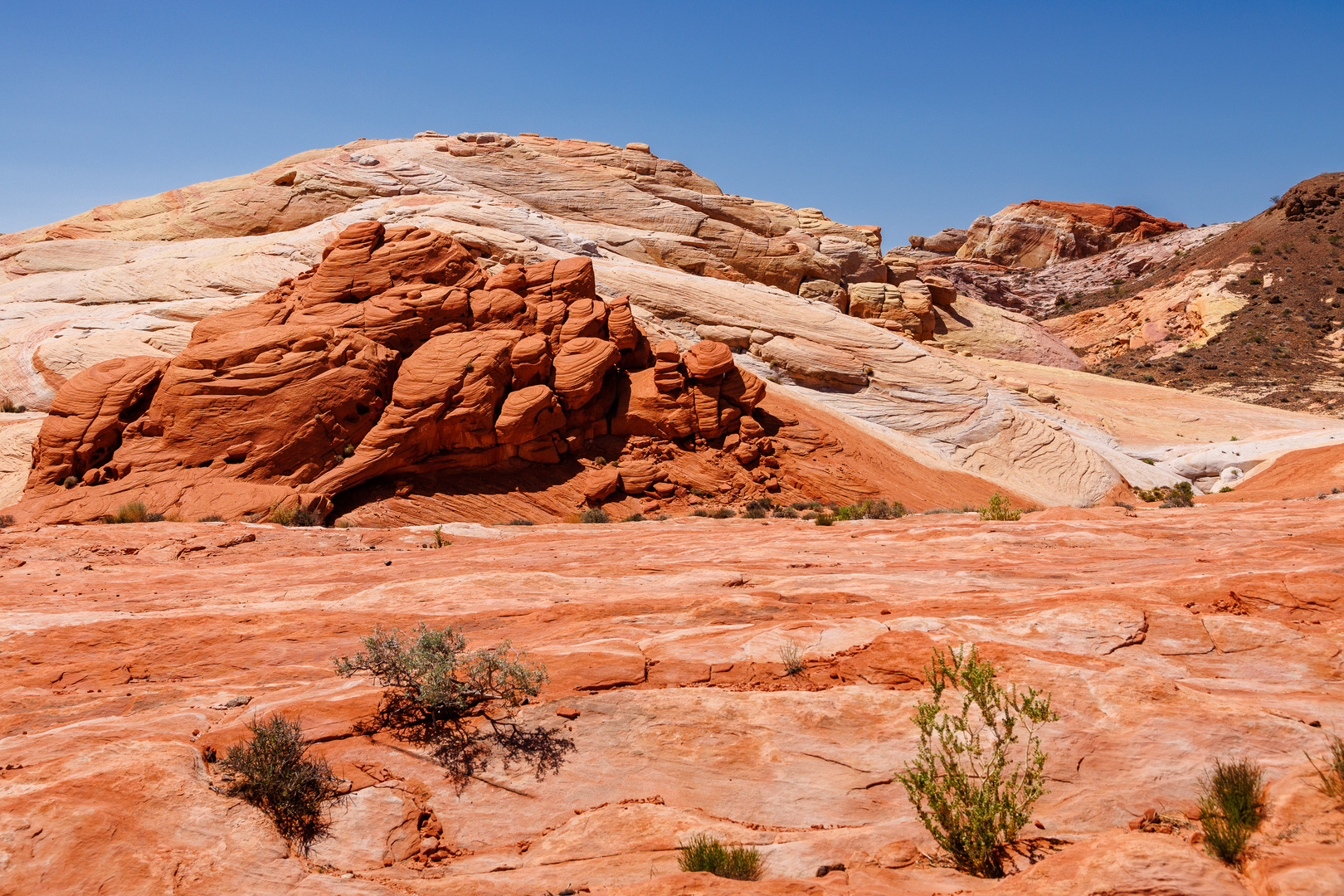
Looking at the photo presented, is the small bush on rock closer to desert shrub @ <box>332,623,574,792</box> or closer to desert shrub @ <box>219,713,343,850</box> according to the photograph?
desert shrub @ <box>332,623,574,792</box>

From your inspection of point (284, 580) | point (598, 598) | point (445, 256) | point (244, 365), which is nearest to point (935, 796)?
point (598, 598)

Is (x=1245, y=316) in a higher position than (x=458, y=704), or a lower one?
higher

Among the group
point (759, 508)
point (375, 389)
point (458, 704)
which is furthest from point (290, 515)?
point (458, 704)

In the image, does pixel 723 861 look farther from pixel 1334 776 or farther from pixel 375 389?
pixel 375 389

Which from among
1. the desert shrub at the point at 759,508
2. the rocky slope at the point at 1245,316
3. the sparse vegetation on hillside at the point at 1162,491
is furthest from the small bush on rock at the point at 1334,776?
the rocky slope at the point at 1245,316

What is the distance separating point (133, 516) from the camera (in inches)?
683

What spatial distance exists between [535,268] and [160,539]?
50.8ft

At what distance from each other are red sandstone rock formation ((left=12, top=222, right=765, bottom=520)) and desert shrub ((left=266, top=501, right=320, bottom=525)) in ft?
0.75

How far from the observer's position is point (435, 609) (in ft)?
28.3

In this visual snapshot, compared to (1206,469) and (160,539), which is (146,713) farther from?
(1206,469)

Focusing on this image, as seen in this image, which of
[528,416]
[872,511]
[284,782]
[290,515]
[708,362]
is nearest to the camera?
[284,782]

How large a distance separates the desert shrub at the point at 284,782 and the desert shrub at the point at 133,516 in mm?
14493

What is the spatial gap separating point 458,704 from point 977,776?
11.8 feet

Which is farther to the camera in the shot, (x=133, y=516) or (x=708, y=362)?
(x=708, y=362)
